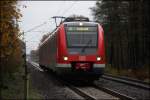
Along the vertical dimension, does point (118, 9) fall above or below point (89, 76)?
above

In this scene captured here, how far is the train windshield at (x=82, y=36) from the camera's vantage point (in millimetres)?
23688

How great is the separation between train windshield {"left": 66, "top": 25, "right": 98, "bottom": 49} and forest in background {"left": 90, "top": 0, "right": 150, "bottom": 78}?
95.9 ft

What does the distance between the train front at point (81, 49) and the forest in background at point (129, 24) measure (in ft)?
96.1

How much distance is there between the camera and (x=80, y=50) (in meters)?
23.6

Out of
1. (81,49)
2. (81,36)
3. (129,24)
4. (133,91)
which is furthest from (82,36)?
(129,24)

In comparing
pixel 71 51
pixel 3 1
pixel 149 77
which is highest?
pixel 3 1

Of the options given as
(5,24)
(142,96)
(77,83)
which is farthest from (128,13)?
(5,24)

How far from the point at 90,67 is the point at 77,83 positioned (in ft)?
10.4

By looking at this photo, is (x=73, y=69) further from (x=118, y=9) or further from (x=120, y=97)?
(x=118, y=9)

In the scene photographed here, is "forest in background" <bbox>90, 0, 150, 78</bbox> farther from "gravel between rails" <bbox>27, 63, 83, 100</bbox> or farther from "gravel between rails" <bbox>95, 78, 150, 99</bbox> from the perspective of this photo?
"gravel between rails" <bbox>95, 78, 150, 99</bbox>

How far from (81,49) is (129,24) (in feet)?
112

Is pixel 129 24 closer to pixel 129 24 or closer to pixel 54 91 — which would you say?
pixel 129 24

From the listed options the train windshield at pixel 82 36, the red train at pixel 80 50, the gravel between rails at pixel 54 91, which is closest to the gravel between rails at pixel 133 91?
the red train at pixel 80 50

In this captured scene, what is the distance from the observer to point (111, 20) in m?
62.0
